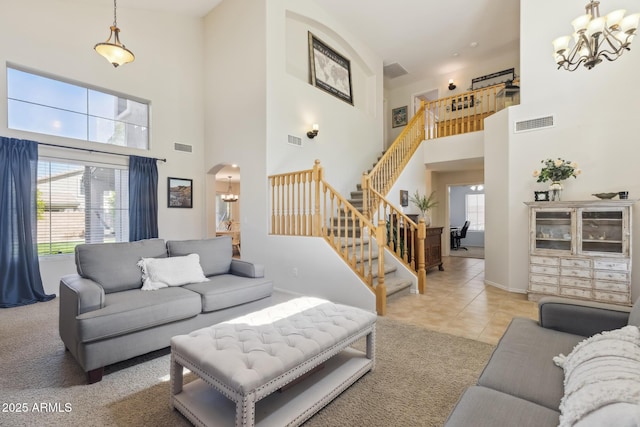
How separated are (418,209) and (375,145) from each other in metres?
1.96

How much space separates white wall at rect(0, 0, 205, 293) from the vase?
612 centimetres

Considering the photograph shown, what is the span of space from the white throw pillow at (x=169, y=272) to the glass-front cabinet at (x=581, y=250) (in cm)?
449

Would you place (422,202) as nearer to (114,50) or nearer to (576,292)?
(576,292)

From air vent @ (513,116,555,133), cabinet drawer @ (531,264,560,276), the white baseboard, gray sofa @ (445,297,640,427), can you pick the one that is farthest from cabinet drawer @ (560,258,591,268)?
gray sofa @ (445,297,640,427)

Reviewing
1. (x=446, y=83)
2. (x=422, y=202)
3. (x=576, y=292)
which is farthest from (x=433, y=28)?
(x=576, y=292)

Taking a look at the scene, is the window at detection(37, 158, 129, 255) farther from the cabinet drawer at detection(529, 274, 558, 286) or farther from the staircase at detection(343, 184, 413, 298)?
the cabinet drawer at detection(529, 274, 558, 286)

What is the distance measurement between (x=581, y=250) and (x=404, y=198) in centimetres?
320

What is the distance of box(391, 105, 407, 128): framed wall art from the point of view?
30.8 feet

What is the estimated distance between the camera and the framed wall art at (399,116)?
9398 mm

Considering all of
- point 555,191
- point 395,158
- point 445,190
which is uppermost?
point 395,158

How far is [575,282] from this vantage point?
3.97 metres

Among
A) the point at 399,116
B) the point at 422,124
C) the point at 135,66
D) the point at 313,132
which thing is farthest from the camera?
the point at 399,116

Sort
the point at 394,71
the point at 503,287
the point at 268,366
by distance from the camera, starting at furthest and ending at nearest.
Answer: the point at 394,71 < the point at 503,287 < the point at 268,366

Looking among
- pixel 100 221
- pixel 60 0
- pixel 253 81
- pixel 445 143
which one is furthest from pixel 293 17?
pixel 100 221
